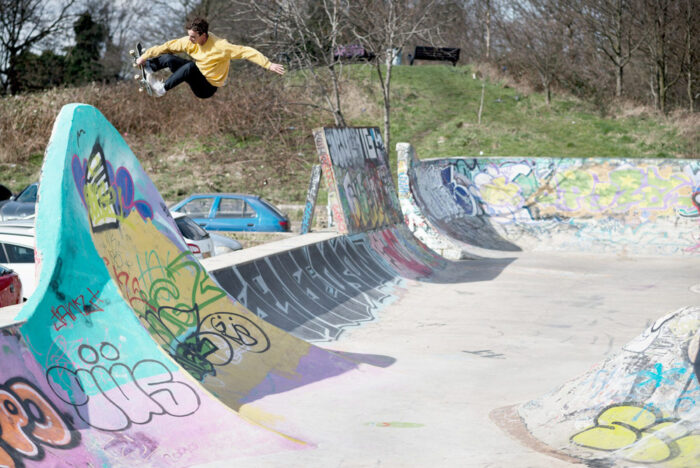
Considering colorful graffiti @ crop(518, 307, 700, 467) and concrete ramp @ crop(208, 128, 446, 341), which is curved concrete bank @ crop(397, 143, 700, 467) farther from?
colorful graffiti @ crop(518, 307, 700, 467)

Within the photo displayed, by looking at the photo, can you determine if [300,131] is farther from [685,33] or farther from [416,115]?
[685,33]

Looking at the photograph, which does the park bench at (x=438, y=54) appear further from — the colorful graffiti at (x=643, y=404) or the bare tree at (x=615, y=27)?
the colorful graffiti at (x=643, y=404)

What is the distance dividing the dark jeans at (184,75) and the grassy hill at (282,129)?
1594 centimetres

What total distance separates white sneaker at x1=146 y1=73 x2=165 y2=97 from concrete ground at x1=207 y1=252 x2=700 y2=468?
326 centimetres

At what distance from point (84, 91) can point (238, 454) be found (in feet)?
93.7

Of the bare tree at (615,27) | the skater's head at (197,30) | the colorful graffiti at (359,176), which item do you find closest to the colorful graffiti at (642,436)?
the skater's head at (197,30)

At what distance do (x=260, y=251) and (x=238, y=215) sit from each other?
570 centimetres

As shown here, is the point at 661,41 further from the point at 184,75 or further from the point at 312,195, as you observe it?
the point at 184,75

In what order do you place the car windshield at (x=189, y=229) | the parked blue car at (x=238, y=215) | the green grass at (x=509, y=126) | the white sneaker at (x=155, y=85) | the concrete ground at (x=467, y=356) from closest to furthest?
the concrete ground at (x=467, y=356), the white sneaker at (x=155, y=85), the car windshield at (x=189, y=229), the parked blue car at (x=238, y=215), the green grass at (x=509, y=126)

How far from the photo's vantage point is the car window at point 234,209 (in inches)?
626

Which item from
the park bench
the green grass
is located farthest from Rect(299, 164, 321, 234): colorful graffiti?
the park bench

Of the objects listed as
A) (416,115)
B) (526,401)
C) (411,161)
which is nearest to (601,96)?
(416,115)

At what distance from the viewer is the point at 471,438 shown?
19.4 ft

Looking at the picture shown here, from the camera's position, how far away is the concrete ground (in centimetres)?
570
